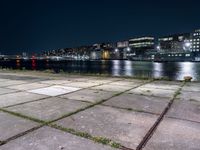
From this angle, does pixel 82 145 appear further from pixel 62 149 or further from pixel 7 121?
pixel 7 121

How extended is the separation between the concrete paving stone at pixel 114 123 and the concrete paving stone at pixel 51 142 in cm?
36

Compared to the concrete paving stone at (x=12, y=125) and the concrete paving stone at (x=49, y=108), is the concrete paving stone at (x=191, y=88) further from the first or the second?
the concrete paving stone at (x=12, y=125)

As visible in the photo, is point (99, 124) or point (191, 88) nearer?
point (99, 124)

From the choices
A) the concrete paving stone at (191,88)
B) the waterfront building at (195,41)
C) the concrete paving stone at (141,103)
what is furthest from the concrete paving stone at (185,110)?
the waterfront building at (195,41)

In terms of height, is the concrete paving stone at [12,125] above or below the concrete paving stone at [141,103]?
above

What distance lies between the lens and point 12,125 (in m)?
3.94

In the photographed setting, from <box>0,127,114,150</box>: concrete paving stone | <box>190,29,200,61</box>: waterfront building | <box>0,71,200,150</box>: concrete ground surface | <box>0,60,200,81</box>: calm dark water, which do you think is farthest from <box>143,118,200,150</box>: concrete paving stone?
<box>190,29,200,61</box>: waterfront building

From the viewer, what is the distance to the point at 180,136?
349 centimetres

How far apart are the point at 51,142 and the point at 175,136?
7.08 feet

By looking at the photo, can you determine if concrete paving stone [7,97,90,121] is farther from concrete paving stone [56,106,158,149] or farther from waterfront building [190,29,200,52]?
waterfront building [190,29,200,52]

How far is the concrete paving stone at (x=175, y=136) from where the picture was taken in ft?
10.2

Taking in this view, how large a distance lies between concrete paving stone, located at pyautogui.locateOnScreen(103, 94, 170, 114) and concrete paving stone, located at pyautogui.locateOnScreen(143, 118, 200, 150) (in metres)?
0.94

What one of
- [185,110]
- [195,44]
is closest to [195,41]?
[195,44]

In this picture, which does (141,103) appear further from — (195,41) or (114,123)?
(195,41)
